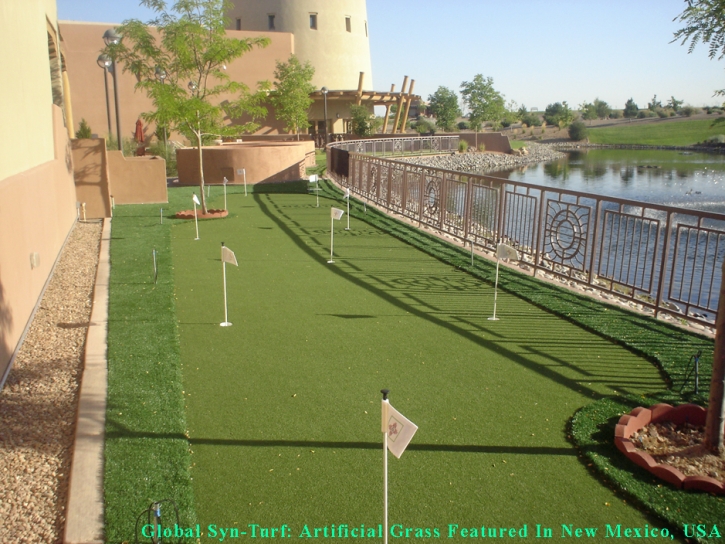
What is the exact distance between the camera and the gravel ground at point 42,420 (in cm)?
400

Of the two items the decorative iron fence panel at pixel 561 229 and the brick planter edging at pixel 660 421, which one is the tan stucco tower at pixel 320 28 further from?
the brick planter edging at pixel 660 421

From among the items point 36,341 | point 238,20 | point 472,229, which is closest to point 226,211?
point 472,229

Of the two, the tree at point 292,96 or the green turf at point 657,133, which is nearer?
the tree at point 292,96

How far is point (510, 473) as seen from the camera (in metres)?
4.33

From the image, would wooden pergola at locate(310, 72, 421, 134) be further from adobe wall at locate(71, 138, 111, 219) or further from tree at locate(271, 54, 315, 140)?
adobe wall at locate(71, 138, 111, 219)

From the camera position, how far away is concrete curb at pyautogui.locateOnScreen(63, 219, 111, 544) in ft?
12.5

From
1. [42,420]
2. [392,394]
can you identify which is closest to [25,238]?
[42,420]

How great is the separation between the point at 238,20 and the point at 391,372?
170 ft

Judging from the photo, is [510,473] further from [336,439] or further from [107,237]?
[107,237]

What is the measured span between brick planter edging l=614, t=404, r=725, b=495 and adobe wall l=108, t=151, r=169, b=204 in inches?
682

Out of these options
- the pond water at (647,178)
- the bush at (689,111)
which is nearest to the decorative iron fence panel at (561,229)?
the pond water at (647,178)

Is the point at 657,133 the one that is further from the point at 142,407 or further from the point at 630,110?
the point at 142,407

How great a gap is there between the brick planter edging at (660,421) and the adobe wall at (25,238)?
18.6ft

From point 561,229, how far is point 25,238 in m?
7.63
